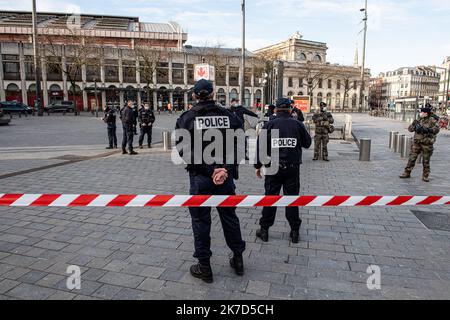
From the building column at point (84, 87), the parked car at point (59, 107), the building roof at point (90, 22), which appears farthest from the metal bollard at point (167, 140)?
the building roof at point (90, 22)

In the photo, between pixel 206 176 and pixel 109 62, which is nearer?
pixel 206 176

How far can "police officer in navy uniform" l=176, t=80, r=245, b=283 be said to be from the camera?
135 inches

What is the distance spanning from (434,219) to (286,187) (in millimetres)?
2890

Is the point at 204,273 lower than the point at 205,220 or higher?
lower

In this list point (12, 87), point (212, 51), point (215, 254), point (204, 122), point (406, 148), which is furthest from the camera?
point (212, 51)

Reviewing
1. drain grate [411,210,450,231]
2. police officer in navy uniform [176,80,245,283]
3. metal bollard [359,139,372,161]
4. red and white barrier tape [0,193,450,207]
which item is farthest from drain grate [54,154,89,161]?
drain grate [411,210,450,231]

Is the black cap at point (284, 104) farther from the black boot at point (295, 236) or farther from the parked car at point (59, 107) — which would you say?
the parked car at point (59, 107)

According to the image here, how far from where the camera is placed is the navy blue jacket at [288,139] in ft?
14.4

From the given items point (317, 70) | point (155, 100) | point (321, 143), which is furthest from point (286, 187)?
point (317, 70)

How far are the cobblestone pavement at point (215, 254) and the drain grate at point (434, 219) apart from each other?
0.28ft

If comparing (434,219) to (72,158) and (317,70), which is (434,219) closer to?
(72,158)

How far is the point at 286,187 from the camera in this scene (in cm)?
442

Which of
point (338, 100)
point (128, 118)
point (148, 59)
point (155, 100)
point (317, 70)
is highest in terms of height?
point (317, 70)
